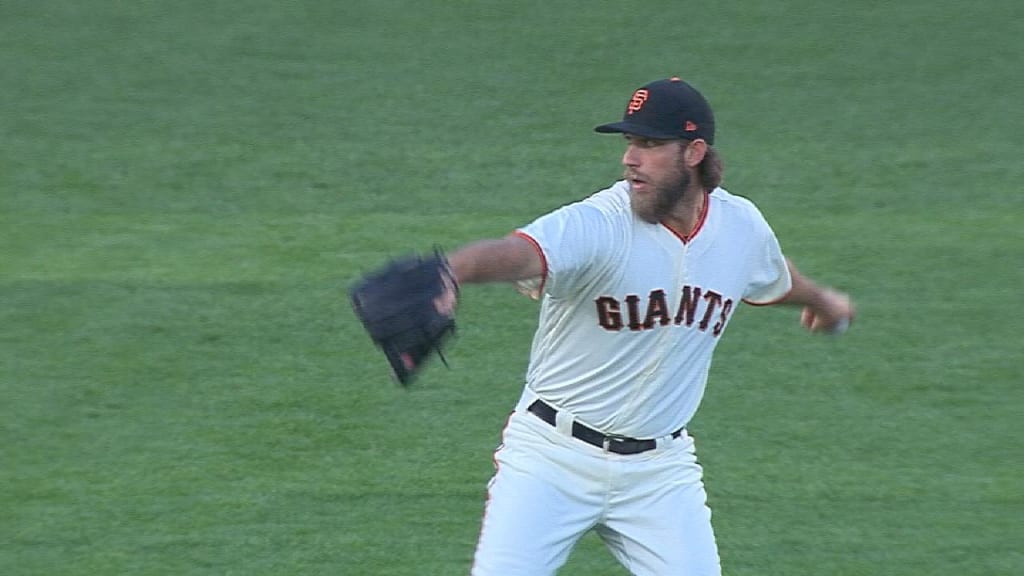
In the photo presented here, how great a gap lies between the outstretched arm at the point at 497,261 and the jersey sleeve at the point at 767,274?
3.38 feet

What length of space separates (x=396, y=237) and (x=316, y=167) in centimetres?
111

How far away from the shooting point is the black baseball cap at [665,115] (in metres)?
4.55

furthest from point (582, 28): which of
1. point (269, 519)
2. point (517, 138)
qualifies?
point (269, 519)

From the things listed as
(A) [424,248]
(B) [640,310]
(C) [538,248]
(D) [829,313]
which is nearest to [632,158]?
(B) [640,310]

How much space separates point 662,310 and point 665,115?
0.55 meters

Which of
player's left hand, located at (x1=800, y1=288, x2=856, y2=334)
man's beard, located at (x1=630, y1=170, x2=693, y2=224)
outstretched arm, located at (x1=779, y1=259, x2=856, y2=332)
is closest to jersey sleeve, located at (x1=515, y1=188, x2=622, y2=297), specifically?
man's beard, located at (x1=630, y1=170, x2=693, y2=224)

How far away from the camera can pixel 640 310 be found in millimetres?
4578

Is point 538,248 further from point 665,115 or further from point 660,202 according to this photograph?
point 665,115

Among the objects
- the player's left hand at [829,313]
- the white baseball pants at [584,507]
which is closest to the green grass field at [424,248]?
the player's left hand at [829,313]

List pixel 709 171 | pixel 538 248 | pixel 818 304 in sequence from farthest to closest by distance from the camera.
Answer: pixel 818 304, pixel 709 171, pixel 538 248

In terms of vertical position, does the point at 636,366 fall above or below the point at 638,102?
below

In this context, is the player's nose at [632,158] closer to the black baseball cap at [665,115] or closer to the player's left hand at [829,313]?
the black baseball cap at [665,115]

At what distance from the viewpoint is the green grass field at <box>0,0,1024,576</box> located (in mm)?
6562

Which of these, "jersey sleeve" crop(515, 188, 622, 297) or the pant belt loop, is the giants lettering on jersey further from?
the pant belt loop
